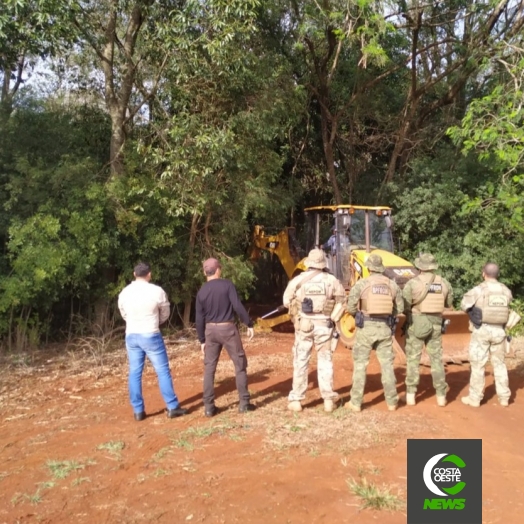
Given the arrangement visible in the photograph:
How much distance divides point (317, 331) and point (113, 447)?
2.54 metres

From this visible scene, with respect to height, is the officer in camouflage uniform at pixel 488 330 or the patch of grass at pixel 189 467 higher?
the officer in camouflage uniform at pixel 488 330

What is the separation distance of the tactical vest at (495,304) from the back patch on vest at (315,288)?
1.99 meters

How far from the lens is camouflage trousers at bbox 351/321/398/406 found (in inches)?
250

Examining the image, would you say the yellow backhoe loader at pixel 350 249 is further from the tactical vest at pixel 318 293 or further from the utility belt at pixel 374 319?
the tactical vest at pixel 318 293

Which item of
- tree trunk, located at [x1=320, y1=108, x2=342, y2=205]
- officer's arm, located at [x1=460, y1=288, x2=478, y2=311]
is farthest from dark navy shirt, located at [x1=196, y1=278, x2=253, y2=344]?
tree trunk, located at [x1=320, y1=108, x2=342, y2=205]

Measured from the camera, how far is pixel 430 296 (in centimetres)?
671

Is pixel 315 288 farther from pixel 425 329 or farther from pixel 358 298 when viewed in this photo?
pixel 425 329

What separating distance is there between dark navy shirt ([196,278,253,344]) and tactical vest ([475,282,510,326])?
2855 mm

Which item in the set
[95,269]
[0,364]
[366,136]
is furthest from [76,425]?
[366,136]

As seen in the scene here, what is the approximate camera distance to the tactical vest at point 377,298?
636cm

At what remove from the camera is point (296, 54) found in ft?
44.9

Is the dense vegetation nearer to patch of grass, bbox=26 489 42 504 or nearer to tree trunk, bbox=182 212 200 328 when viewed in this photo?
tree trunk, bbox=182 212 200 328

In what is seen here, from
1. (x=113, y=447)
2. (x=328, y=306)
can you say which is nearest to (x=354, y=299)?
(x=328, y=306)

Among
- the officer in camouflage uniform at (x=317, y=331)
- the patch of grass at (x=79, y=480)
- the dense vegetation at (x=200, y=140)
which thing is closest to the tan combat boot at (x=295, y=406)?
the officer in camouflage uniform at (x=317, y=331)
